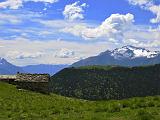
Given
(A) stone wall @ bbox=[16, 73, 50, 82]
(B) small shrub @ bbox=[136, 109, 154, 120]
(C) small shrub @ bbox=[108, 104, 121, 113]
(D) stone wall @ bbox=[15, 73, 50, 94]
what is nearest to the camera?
(B) small shrub @ bbox=[136, 109, 154, 120]

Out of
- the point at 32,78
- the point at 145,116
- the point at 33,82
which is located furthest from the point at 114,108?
the point at 32,78

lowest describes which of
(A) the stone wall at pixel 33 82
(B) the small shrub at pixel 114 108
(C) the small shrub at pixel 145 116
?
(C) the small shrub at pixel 145 116

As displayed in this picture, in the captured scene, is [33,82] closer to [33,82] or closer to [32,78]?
[33,82]

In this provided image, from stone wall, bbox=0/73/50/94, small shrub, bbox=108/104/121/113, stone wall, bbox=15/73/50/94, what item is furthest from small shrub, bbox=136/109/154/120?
stone wall, bbox=15/73/50/94

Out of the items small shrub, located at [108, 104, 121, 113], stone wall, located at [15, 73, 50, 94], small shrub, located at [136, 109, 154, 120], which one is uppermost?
stone wall, located at [15, 73, 50, 94]

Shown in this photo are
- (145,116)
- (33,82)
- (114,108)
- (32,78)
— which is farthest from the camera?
(32,78)

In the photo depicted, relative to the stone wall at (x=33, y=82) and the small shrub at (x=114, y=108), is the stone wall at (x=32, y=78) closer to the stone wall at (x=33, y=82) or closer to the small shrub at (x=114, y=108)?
the stone wall at (x=33, y=82)

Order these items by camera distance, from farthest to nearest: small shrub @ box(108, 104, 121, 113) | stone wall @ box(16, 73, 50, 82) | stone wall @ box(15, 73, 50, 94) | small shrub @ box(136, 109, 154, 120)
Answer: stone wall @ box(16, 73, 50, 82) < stone wall @ box(15, 73, 50, 94) < small shrub @ box(108, 104, 121, 113) < small shrub @ box(136, 109, 154, 120)

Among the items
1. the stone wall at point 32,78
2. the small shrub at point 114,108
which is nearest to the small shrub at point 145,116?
Answer: the small shrub at point 114,108

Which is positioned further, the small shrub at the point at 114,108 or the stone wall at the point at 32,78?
the stone wall at the point at 32,78

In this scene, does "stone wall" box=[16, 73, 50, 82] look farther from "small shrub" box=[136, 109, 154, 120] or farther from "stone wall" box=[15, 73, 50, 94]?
"small shrub" box=[136, 109, 154, 120]

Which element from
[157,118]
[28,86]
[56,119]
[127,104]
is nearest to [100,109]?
[127,104]

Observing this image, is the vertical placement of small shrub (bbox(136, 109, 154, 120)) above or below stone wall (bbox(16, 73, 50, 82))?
below

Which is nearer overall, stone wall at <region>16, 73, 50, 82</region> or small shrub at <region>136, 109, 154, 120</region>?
small shrub at <region>136, 109, 154, 120</region>
